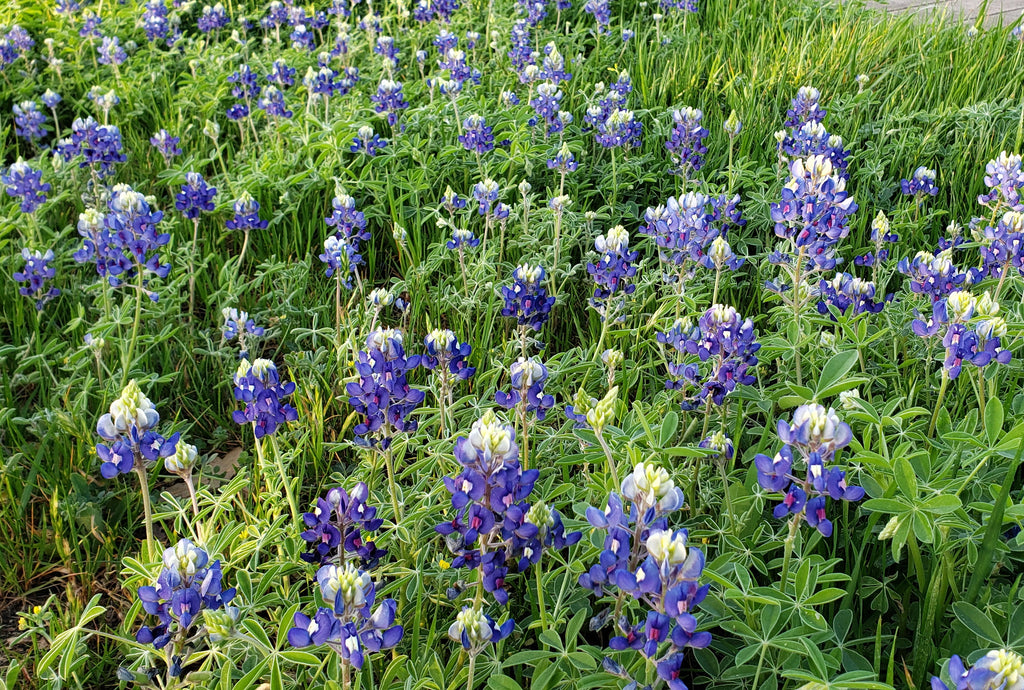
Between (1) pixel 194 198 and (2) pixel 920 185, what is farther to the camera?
(2) pixel 920 185

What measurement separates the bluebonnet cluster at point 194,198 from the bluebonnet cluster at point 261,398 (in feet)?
4.81

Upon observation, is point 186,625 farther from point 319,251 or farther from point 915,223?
point 915,223

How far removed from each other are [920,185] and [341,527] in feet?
8.93

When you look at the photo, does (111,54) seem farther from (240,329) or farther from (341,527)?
(341,527)

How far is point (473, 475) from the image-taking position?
1.50m

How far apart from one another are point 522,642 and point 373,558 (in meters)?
0.38

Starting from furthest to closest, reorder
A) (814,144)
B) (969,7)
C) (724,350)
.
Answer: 1. (969,7)
2. (814,144)
3. (724,350)

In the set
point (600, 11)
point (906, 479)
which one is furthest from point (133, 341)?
point (600, 11)

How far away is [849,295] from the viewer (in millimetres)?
2467

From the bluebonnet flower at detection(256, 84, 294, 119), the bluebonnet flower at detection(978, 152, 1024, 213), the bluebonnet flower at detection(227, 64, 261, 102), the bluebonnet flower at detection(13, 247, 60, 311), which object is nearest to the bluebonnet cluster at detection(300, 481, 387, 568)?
the bluebonnet flower at detection(13, 247, 60, 311)

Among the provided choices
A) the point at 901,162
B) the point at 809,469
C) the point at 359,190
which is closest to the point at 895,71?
the point at 901,162

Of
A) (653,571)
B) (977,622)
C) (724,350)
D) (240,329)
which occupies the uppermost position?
(653,571)

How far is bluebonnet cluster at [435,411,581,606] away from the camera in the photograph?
4.81 ft

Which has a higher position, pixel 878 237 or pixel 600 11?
pixel 600 11
